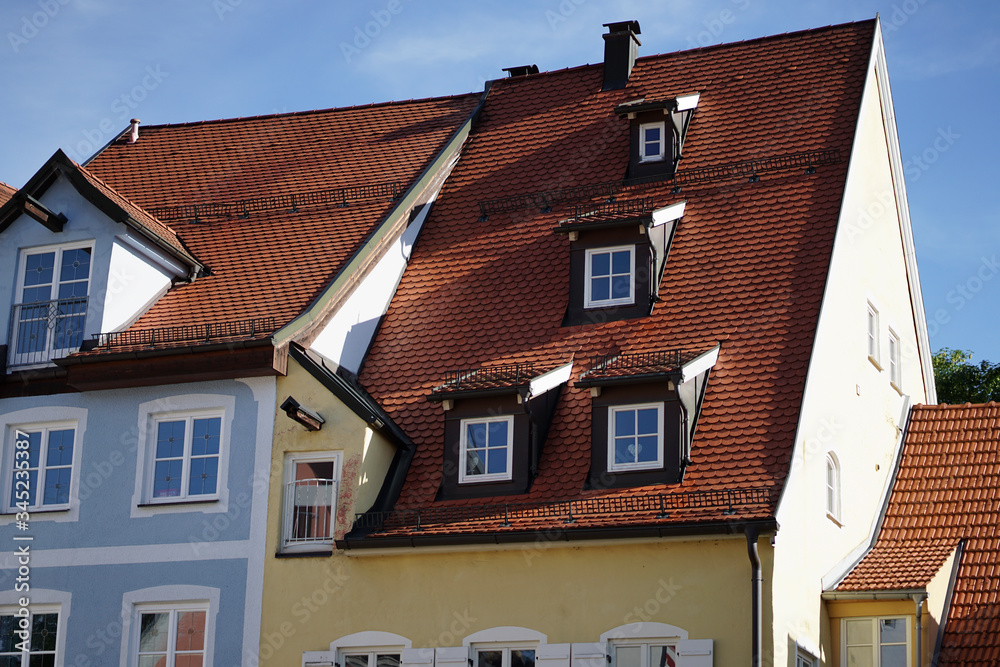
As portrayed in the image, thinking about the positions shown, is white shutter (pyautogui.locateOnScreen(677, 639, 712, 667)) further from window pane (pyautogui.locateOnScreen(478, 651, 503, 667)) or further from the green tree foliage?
the green tree foliage

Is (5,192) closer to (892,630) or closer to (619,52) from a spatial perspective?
(619,52)

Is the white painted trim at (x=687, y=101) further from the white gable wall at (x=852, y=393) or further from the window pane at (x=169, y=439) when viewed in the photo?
the window pane at (x=169, y=439)

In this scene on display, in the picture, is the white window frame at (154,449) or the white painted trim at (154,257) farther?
the white painted trim at (154,257)

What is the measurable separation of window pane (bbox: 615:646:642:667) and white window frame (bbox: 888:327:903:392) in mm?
8613

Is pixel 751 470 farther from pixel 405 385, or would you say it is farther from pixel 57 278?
pixel 57 278

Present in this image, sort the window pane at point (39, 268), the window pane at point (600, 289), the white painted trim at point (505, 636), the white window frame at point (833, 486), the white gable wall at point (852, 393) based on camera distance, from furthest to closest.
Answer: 1. the window pane at point (39, 268)
2. the window pane at point (600, 289)
3. the white window frame at point (833, 486)
4. the white gable wall at point (852, 393)
5. the white painted trim at point (505, 636)

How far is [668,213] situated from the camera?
21609 millimetres

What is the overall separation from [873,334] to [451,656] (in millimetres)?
9527

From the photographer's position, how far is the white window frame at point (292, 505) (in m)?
19.5

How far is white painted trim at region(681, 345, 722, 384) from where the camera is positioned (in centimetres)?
1867

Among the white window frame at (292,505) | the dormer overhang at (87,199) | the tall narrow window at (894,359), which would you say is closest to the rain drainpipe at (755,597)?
the white window frame at (292,505)

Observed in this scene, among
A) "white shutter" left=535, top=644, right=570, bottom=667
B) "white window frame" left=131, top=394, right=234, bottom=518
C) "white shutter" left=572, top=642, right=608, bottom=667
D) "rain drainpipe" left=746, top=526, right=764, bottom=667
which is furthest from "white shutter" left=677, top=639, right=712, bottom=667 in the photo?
"white window frame" left=131, top=394, right=234, bottom=518

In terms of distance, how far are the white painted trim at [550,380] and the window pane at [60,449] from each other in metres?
7.07

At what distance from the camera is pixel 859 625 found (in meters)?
19.6
